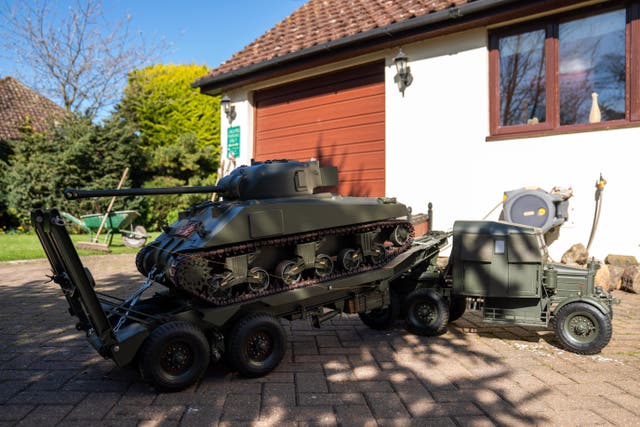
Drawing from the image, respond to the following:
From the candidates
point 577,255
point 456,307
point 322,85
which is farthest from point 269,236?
point 322,85

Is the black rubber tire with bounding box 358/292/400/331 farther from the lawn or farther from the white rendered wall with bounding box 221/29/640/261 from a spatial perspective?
the lawn

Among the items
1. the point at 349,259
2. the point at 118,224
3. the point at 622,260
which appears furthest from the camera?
the point at 118,224

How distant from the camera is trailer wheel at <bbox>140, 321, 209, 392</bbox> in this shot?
3.25 metres

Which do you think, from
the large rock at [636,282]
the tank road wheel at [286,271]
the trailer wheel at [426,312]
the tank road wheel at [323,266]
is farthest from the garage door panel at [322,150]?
the tank road wheel at [286,271]

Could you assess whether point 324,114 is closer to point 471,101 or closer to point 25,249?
point 471,101

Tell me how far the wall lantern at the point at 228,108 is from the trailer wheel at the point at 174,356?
8022 mm

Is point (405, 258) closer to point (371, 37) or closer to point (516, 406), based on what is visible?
point (516, 406)

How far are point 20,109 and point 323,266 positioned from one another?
2246cm

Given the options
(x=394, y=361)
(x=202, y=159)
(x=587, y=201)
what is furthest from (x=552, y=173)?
(x=202, y=159)

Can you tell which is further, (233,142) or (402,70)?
(233,142)

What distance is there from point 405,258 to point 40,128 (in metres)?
21.0

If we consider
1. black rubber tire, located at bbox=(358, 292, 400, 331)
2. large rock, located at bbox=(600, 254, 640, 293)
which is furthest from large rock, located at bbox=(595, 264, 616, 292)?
black rubber tire, located at bbox=(358, 292, 400, 331)

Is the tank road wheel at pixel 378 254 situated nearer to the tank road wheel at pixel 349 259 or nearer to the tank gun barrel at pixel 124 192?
the tank road wheel at pixel 349 259

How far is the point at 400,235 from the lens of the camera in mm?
4801
